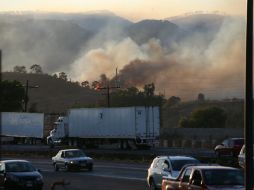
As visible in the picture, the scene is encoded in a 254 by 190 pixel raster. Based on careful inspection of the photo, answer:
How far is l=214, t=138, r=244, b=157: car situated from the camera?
4681 centimetres

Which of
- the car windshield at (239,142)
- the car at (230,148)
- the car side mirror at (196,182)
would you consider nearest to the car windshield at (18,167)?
the car side mirror at (196,182)

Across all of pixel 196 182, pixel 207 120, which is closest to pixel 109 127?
pixel 196 182

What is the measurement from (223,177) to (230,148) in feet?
101

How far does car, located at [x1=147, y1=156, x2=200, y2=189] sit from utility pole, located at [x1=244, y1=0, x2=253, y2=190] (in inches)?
423

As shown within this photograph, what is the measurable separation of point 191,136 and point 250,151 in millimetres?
80332

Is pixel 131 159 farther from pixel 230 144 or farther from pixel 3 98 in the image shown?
pixel 3 98

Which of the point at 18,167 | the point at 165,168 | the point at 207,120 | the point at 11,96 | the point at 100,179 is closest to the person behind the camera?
the point at 165,168

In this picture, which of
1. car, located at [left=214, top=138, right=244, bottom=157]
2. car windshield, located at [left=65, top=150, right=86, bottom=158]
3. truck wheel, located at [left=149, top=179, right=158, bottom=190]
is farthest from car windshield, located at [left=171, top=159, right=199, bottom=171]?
car, located at [left=214, top=138, right=244, bottom=157]

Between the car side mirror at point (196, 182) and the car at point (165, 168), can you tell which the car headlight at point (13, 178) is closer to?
the car at point (165, 168)

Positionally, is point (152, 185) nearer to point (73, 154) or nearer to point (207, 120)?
point (73, 154)

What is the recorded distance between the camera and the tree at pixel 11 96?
121m

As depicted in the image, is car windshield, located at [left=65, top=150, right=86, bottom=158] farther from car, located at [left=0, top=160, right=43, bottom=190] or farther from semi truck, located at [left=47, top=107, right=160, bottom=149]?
semi truck, located at [left=47, top=107, right=160, bottom=149]

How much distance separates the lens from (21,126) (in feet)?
274

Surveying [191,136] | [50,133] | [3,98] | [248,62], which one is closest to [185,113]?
[3,98]
